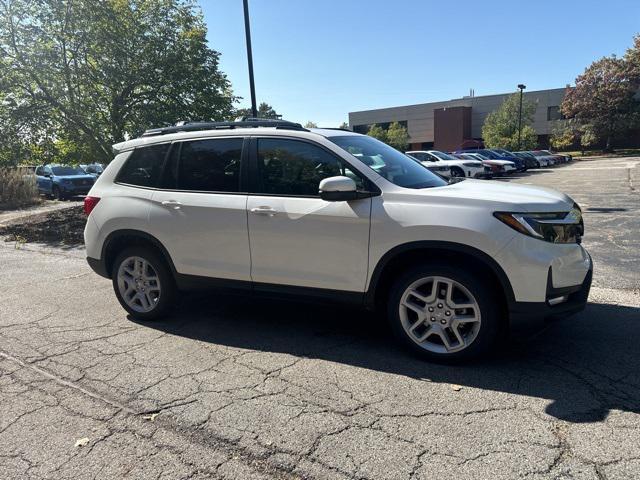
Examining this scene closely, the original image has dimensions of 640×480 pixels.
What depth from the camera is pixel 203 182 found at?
4711 millimetres

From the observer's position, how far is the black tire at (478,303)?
362cm

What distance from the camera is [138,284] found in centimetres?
510

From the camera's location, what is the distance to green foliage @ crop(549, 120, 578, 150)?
187 ft

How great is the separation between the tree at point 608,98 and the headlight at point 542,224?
5907cm

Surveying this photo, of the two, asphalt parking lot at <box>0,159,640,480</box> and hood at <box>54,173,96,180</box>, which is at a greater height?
hood at <box>54,173,96,180</box>

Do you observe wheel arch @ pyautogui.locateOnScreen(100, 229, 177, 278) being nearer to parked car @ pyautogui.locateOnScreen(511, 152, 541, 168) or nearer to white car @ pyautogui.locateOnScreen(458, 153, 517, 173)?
white car @ pyautogui.locateOnScreen(458, 153, 517, 173)

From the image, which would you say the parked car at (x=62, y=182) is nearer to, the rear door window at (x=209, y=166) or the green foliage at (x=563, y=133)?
the rear door window at (x=209, y=166)

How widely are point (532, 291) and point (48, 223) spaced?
11.7m

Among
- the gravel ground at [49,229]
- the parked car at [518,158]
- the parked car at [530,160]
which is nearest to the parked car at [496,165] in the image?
the parked car at [518,158]

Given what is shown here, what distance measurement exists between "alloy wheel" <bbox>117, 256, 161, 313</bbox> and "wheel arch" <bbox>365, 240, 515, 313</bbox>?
2.27 metres

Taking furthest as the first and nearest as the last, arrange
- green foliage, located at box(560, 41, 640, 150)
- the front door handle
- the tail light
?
green foliage, located at box(560, 41, 640, 150)
the tail light
the front door handle

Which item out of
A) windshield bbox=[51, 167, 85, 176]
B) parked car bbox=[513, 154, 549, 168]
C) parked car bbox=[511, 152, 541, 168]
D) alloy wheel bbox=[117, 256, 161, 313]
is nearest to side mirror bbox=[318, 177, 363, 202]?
alloy wheel bbox=[117, 256, 161, 313]

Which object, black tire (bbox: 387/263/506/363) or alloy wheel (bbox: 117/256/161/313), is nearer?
black tire (bbox: 387/263/506/363)

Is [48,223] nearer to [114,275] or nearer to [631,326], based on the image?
[114,275]
